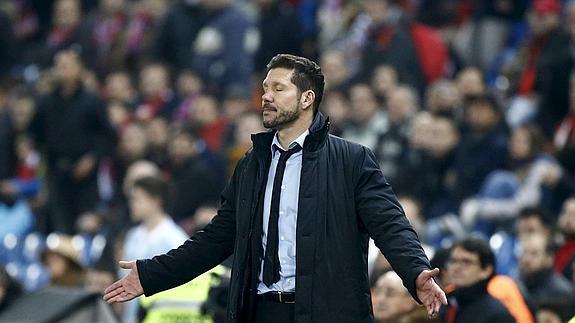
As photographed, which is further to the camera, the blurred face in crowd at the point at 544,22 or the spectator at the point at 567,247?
the blurred face in crowd at the point at 544,22

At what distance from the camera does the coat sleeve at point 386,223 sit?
612cm

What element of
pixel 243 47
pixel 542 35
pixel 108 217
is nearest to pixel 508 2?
pixel 542 35

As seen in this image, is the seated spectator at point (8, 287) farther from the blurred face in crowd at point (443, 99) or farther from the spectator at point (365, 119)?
the blurred face in crowd at point (443, 99)

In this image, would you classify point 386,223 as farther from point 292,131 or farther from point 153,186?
point 153,186

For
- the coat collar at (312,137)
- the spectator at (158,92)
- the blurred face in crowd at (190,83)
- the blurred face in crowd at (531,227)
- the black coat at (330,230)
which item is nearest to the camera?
the black coat at (330,230)

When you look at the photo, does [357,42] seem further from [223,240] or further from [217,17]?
[223,240]

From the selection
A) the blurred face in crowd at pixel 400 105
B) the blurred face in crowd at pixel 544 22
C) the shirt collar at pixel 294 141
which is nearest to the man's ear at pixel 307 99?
the shirt collar at pixel 294 141

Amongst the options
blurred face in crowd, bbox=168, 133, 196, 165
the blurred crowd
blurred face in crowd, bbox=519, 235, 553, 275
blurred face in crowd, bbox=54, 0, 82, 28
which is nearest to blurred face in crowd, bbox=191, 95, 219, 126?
the blurred crowd

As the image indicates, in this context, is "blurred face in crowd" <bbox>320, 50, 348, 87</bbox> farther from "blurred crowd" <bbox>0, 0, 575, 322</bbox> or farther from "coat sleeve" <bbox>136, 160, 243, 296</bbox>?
"coat sleeve" <bbox>136, 160, 243, 296</bbox>

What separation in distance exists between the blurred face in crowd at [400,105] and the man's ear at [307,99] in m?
6.93

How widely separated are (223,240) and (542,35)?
24.7 ft

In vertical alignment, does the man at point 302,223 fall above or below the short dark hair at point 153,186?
below

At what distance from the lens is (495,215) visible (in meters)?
11.9

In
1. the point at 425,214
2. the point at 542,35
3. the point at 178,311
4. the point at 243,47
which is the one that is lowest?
the point at 178,311
